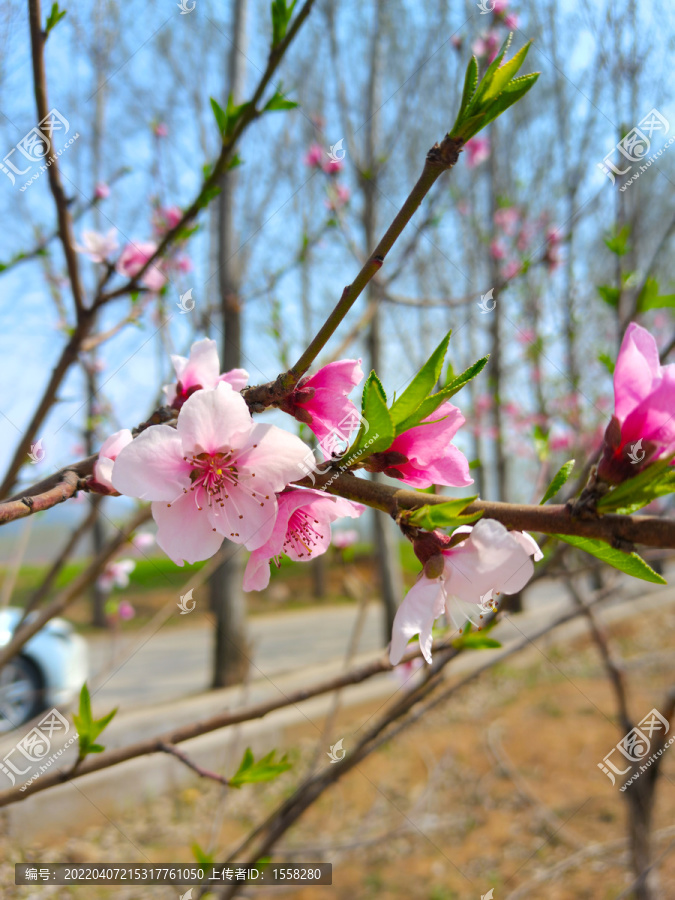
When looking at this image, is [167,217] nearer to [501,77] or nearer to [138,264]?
[138,264]

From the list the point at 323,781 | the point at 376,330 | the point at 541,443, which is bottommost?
the point at 323,781

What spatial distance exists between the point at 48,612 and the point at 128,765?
275cm

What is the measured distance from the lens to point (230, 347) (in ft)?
Answer: 17.7

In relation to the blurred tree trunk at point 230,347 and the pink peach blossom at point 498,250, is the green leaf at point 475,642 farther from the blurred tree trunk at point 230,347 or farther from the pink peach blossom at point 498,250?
the pink peach blossom at point 498,250

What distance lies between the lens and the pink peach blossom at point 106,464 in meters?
0.64

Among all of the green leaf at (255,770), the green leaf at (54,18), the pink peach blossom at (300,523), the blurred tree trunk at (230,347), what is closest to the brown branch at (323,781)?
the green leaf at (255,770)

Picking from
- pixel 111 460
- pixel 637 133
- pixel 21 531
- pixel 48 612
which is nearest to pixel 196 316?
pixel 21 531

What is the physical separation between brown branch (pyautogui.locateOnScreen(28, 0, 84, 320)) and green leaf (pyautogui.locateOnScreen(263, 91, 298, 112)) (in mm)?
425

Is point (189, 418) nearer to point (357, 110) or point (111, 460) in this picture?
point (111, 460)

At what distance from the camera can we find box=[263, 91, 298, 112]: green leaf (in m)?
1.27

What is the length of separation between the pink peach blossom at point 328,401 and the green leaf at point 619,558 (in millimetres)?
250

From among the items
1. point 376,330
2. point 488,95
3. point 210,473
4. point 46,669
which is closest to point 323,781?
point 210,473

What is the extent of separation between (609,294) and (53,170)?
1.38 m

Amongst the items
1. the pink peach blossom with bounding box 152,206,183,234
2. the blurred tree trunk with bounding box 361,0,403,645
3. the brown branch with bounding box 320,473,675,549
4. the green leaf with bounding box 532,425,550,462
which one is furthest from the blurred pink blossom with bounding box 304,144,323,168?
the brown branch with bounding box 320,473,675,549
